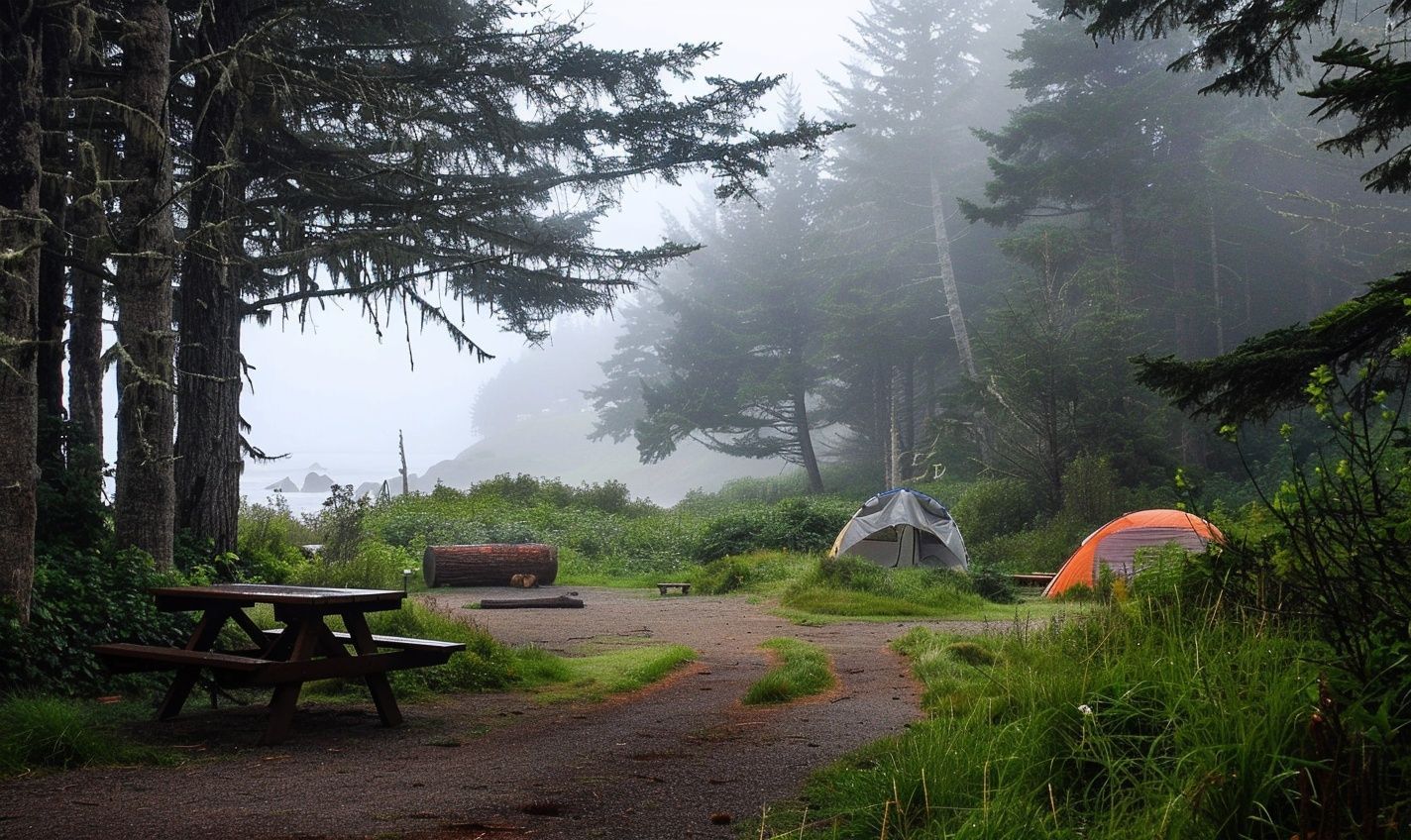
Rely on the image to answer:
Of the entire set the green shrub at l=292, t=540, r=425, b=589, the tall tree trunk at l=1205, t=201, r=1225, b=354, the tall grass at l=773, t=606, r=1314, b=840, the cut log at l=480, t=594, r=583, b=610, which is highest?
the tall tree trunk at l=1205, t=201, r=1225, b=354

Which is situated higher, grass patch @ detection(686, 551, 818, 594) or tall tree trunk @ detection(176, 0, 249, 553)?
tall tree trunk @ detection(176, 0, 249, 553)

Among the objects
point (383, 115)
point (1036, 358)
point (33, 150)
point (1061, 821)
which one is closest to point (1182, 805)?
point (1061, 821)

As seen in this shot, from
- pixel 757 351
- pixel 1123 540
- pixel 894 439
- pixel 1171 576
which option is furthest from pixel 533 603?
pixel 757 351

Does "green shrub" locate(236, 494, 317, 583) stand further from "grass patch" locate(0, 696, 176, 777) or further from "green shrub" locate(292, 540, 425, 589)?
"grass patch" locate(0, 696, 176, 777)

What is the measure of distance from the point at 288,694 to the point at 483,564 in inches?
526

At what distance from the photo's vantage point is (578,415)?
99.9m

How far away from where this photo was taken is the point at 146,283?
9.02 meters

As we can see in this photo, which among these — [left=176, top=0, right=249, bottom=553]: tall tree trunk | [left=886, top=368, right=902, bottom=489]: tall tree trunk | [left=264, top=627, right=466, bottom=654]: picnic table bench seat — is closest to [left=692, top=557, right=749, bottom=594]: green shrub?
[left=176, top=0, right=249, bottom=553]: tall tree trunk

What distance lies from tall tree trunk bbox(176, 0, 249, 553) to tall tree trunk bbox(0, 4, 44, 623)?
3826 millimetres

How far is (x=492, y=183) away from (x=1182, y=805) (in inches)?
539

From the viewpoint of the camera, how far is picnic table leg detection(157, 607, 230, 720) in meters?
6.56

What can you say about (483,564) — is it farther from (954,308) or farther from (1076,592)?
(954,308)

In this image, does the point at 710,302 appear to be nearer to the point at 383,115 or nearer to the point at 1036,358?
the point at 1036,358

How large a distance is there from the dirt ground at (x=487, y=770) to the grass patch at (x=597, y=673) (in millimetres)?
222
